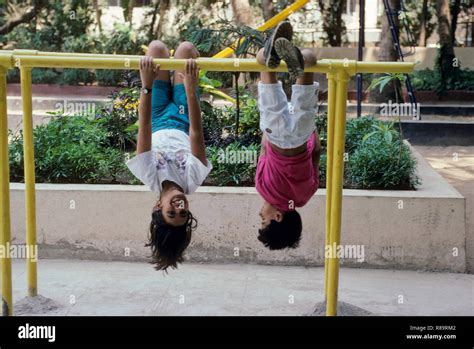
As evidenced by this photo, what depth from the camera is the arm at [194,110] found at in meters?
4.09

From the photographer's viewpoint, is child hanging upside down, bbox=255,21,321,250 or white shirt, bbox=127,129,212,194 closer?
child hanging upside down, bbox=255,21,321,250

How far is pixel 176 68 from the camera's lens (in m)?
4.10

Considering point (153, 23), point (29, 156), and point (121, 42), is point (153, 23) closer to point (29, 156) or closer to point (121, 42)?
point (121, 42)

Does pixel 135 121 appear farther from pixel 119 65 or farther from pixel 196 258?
pixel 119 65

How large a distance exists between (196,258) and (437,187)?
1.99m

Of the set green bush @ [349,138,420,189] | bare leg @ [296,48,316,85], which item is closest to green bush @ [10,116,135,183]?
green bush @ [349,138,420,189]

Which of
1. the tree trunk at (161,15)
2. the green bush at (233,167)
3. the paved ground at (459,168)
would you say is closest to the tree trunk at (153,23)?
the tree trunk at (161,15)

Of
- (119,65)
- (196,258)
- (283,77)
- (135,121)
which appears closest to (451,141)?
(283,77)

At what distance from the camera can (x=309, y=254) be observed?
6.09 meters

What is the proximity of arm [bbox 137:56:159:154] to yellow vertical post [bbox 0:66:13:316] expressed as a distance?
88 centimetres

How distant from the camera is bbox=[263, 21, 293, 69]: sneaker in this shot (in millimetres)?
3754

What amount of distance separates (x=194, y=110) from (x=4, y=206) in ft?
4.33

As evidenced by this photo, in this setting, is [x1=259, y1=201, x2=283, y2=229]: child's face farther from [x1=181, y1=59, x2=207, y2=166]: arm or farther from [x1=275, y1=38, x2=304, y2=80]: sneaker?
[x1=275, y1=38, x2=304, y2=80]: sneaker

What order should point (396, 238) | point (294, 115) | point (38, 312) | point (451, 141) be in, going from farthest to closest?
point (451, 141), point (396, 238), point (38, 312), point (294, 115)
